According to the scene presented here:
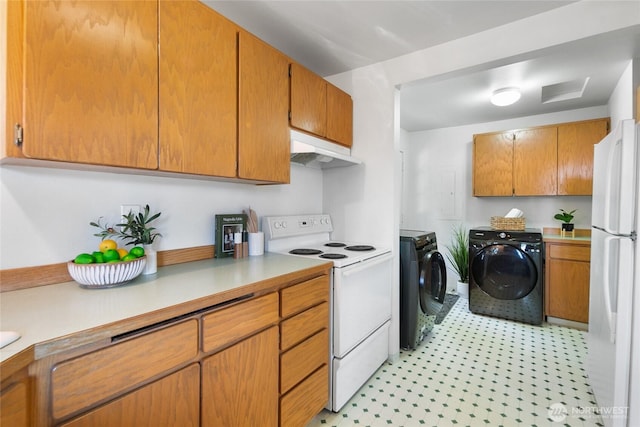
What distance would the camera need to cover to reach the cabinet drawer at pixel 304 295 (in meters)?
1.39

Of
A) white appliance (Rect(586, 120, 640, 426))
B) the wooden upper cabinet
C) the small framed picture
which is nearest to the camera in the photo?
white appliance (Rect(586, 120, 640, 426))

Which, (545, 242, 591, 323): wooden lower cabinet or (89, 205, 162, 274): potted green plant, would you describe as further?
(545, 242, 591, 323): wooden lower cabinet

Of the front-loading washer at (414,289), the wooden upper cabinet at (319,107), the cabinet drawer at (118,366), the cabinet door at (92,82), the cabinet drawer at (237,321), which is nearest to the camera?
the cabinet drawer at (118,366)

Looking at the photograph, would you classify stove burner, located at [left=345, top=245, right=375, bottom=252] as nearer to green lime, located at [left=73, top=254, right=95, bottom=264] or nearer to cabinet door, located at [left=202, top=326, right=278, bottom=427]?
cabinet door, located at [left=202, top=326, right=278, bottom=427]

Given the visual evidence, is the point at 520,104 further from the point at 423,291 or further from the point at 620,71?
the point at 423,291

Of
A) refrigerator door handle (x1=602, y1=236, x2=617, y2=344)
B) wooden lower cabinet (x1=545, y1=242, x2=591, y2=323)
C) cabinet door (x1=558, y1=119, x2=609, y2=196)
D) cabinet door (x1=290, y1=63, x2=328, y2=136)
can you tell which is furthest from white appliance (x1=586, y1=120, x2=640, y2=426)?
cabinet door (x1=558, y1=119, x2=609, y2=196)

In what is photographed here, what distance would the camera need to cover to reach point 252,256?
6.22ft

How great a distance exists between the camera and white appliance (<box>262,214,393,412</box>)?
170 centimetres

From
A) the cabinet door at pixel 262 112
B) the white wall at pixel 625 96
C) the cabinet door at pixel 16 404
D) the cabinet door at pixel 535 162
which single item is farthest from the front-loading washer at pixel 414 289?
the cabinet door at pixel 16 404

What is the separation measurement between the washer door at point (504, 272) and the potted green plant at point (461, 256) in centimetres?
72

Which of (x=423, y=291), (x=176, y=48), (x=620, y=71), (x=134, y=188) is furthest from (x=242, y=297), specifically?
(x=620, y=71)

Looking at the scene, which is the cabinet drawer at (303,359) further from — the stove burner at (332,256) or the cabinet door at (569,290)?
the cabinet door at (569,290)

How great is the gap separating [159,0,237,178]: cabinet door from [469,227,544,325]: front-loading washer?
2842 millimetres

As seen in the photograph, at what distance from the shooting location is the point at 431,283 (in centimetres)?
264
